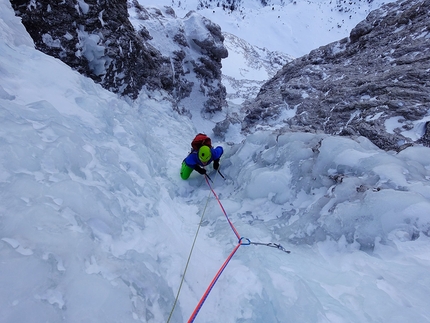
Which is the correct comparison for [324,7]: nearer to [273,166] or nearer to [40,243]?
[273,166]

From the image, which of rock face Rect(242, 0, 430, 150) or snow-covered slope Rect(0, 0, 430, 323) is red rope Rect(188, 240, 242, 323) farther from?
rock face Rect(242, 0, 430, 150)

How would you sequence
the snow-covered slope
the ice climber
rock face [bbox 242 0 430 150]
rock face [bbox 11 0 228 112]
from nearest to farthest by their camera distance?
1. the snow-covered slope
2. the ice climber
3. rock face [bbox 242 0 430 150]
4. rock face [bbox 11 0 228 112]

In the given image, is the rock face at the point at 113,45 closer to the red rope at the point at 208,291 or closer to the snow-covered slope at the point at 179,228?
the snow-covered slope at the point at 179,228

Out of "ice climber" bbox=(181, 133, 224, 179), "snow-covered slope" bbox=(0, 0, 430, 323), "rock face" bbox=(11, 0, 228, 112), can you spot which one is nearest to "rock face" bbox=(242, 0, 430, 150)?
"ice climber" bbox=(181, 133, 224, 179)

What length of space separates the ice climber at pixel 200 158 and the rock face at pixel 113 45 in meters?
4.32

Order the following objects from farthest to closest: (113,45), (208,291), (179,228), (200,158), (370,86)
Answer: (370,86) < (113,45) < (200,158) < (179,228) < (208,291)

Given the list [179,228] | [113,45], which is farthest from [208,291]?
[113,45]

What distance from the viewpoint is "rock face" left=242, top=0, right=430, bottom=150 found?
225 inches

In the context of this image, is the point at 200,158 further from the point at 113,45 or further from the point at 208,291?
the point at 113,45

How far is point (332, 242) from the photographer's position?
2439 mm

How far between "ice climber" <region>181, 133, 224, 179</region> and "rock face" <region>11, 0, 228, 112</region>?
432cm

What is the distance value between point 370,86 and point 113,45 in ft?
26.3

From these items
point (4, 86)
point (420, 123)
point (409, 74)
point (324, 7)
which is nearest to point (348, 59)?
point (409, 74)

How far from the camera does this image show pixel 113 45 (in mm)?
7469
